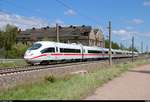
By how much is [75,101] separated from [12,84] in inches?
293

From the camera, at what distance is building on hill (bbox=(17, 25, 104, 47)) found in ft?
392

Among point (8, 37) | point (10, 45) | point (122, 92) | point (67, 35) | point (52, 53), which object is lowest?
point (122, 92)

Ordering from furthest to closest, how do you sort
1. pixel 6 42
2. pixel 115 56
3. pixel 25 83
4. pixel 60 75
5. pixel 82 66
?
pixel 6 42
pixel 115 56
pixel 82 66
pixel 60 75
pixel 25 83

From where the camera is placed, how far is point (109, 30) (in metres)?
46.1

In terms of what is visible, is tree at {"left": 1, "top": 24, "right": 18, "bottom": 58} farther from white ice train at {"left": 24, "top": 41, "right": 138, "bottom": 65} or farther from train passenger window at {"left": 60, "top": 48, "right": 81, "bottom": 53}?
train passenger window at {"left": 60, "top": 48, "right": 81, "bottom": 53}

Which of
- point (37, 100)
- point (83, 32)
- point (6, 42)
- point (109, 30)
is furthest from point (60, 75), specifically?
point (83, 32)

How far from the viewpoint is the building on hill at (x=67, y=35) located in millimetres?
119375


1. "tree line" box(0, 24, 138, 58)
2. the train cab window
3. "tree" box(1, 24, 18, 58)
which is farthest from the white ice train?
"tree" box(1, 24, 18, 58)

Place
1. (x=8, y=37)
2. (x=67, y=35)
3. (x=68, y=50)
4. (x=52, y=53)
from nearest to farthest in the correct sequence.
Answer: (x=52, y=53)
(x=68, y=50)
(x=8, y=37)
(x=67, y=35)

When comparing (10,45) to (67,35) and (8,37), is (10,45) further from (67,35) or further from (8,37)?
(67,35)

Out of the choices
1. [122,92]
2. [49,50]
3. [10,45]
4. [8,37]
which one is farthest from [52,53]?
[8,37]

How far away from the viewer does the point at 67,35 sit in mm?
120750

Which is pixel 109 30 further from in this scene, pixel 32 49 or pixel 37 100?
pixel 37 100

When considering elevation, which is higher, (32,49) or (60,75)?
(32,49)
